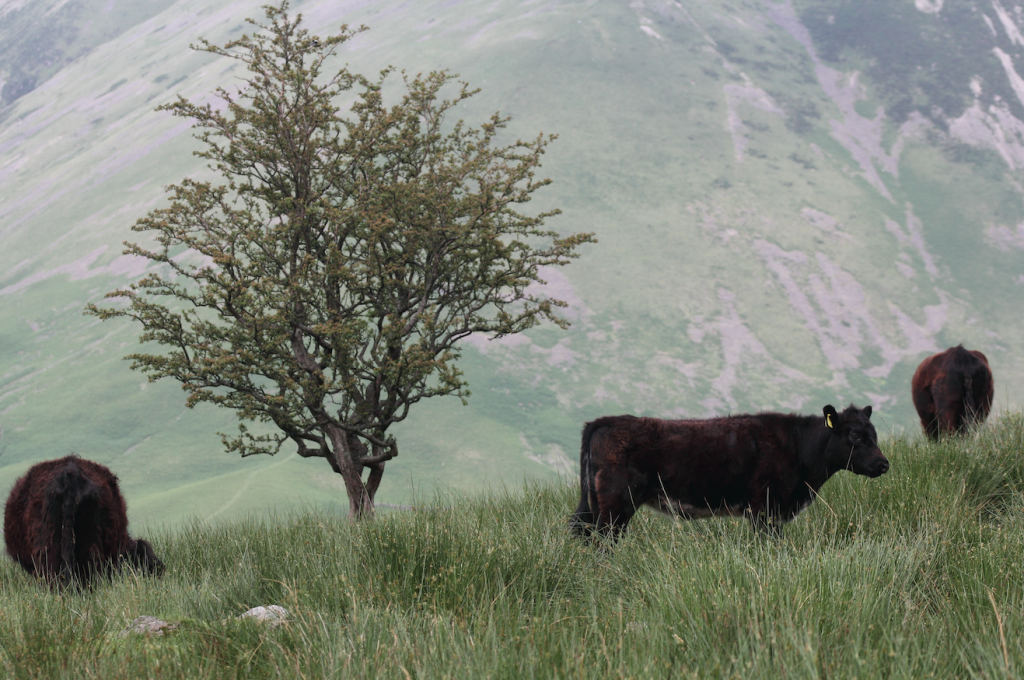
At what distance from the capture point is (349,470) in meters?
11.0

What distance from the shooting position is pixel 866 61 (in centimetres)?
5581

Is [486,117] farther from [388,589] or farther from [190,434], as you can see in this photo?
[388,589]

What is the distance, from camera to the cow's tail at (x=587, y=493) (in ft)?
23.0

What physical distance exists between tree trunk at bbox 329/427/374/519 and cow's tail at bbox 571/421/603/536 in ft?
14.2

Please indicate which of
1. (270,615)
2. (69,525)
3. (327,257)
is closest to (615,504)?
(270,615)

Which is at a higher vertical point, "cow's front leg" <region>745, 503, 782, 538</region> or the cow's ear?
the cow's ear

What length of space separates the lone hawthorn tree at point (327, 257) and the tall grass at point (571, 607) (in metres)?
3.53

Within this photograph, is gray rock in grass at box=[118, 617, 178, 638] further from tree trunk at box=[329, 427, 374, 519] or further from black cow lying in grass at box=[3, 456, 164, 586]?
tree trunk at box=[329, 427, 374, 519]

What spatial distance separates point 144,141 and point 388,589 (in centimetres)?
4174

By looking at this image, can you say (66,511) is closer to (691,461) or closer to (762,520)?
(691,461)

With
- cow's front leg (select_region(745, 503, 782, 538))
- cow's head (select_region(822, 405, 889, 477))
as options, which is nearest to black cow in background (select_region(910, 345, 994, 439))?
cow's head (select_region(822, 405, 889, 477))

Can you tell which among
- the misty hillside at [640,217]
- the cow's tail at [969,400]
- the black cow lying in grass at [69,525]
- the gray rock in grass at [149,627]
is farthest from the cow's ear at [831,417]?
the misty hillside at [640,217]

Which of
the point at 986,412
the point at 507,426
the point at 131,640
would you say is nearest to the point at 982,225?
the point at 507,426

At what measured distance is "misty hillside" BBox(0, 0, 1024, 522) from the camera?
2538 centimetres
